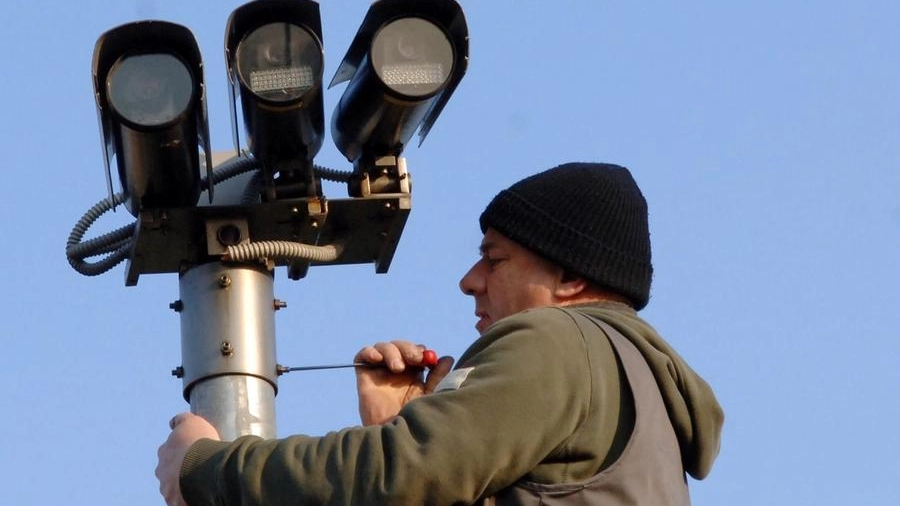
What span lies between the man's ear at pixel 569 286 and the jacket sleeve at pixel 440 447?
530 millimetres

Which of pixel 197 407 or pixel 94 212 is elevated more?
pixel 94 212

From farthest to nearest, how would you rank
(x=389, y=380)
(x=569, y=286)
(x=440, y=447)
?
Result: (x=389, y=380) < (x=569, y=286) < (x=440, y=447)

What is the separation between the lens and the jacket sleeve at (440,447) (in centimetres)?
459

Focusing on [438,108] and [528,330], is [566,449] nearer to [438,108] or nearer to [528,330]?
[528,330]

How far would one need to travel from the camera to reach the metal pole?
5.99 meters

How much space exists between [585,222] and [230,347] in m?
1.16

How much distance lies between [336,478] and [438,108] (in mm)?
1780

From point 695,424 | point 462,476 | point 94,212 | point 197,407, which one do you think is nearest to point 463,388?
point 462,476

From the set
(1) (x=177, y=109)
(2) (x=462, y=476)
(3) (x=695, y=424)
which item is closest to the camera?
(2) (x=462, y=476)

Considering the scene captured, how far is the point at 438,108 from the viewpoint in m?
6.17

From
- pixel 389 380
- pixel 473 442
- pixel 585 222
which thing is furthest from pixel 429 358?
pixel 473 442

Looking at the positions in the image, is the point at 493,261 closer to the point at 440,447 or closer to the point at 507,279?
the point at 507,279

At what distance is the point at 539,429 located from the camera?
15.3ft

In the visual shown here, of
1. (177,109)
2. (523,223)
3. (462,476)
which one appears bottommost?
(462,476)
